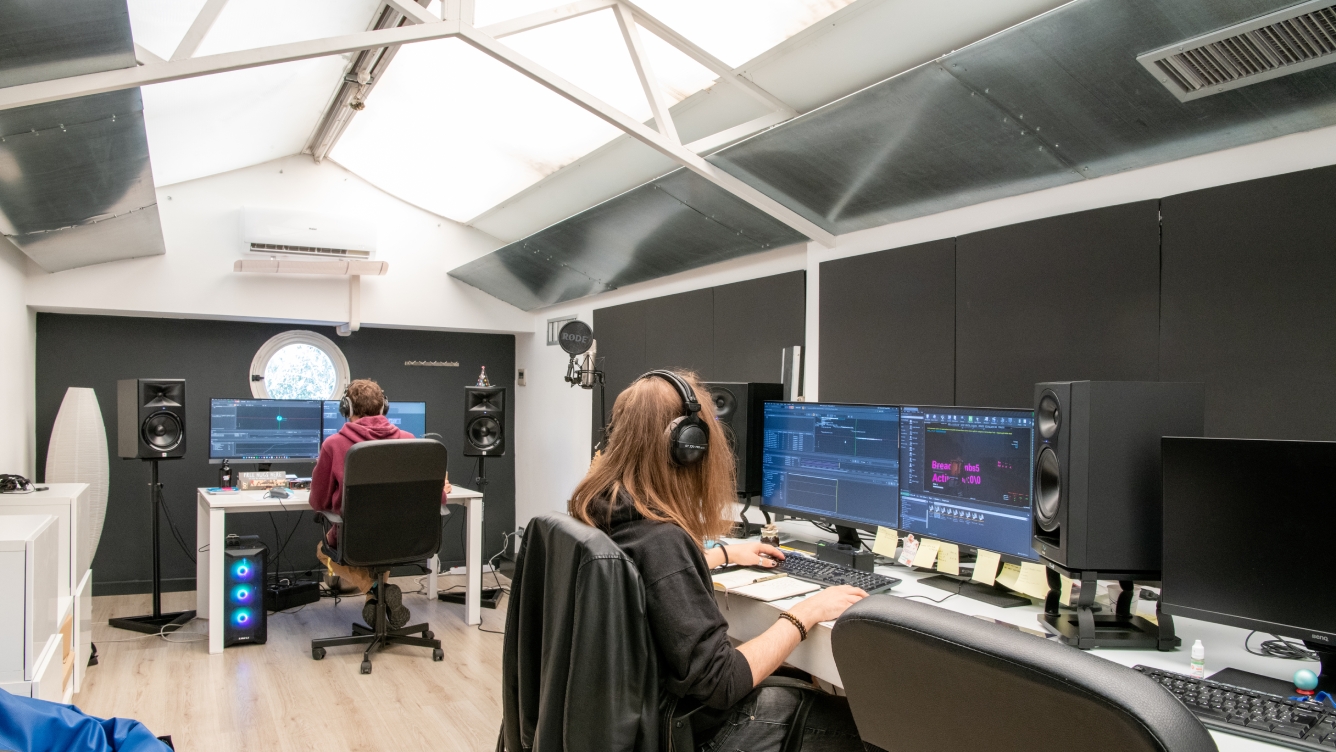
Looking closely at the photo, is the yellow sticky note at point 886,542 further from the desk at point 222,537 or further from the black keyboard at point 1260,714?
the desk at point 222,537

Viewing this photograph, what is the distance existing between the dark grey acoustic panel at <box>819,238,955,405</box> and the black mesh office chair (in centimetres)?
206

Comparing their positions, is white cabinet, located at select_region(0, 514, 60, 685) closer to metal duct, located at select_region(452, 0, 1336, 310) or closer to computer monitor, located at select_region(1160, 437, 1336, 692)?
metal duct, located at select_region(452, 0, 1336, 310)

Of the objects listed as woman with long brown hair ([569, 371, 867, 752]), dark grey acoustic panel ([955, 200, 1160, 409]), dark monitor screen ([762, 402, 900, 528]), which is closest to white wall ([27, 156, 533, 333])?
dark monitor screen ([762, 402, 900, 528])

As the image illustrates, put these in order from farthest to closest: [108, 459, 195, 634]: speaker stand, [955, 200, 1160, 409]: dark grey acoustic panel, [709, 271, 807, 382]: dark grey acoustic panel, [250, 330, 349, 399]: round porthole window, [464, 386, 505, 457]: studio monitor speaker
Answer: [250, 330, 349, 399]: round porthole window
[464, 386, 505, 457]: studio monitor speaker
[108, 459, 195, 634]: speaker stand
[709, 271, 807, 382]: dark grey acoustic panel
[955, 200, 1160, 409]: dark grey acoustic panel

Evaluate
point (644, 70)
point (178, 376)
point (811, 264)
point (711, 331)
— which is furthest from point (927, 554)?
point (178, 376)

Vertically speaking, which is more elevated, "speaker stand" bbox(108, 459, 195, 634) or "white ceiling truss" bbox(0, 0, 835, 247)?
"white ceiling truss" bbox(0, 0, 835, 247)

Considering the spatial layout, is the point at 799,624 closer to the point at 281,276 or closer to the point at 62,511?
the point at 62,511

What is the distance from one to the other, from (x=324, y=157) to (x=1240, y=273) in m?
5.60

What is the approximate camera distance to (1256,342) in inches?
77.2

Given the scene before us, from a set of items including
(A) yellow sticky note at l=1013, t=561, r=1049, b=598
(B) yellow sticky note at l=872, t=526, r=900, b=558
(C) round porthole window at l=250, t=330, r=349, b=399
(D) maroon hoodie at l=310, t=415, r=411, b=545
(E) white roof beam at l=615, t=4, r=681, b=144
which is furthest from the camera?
(C) round porthole window at l=250, t=330, r=349, b=399

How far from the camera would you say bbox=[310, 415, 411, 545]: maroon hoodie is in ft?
13.3

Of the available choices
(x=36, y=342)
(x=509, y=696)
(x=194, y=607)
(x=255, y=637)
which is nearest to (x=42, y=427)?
(x=36, y=342)

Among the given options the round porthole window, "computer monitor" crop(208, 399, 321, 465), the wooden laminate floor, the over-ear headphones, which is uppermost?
the round porthole window

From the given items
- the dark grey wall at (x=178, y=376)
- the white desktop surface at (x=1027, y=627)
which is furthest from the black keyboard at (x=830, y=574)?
the dark grey wall at (x=178, y=376)
